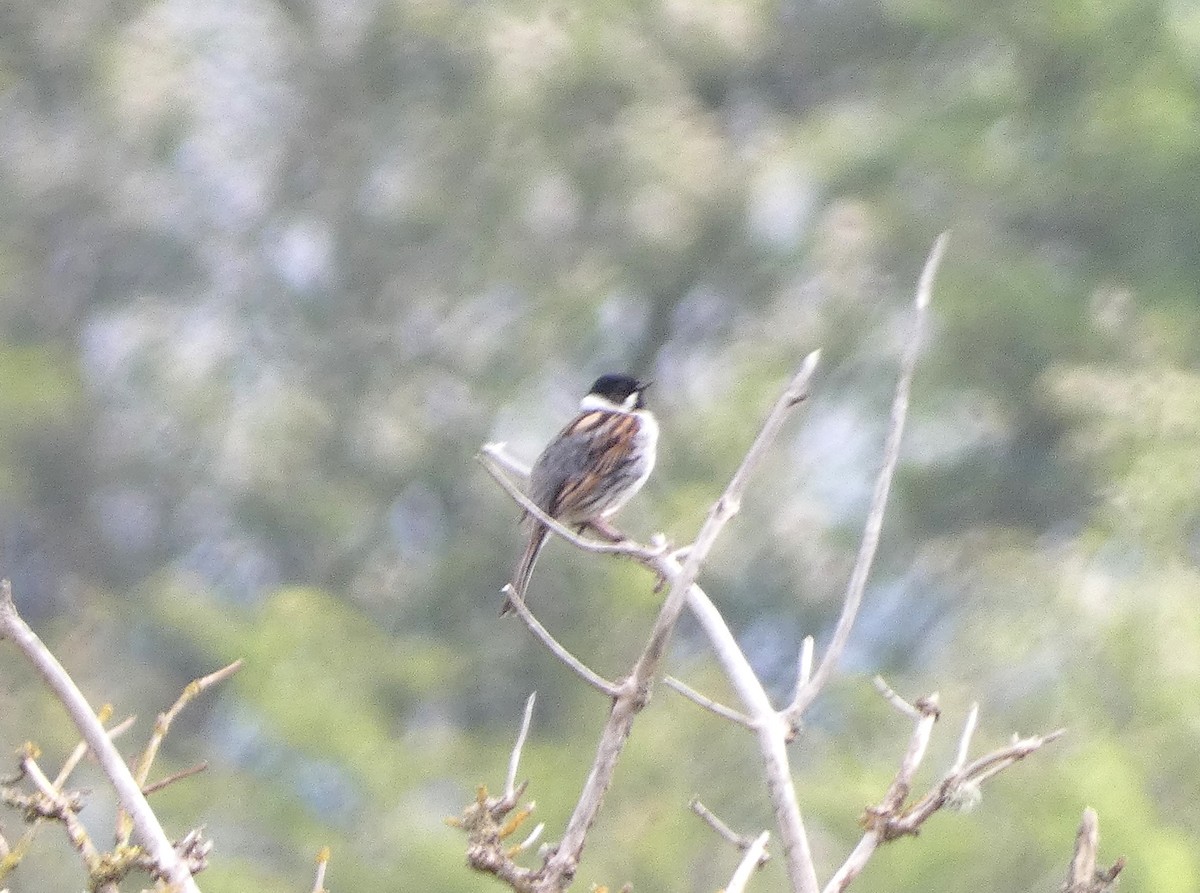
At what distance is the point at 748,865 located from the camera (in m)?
1.98

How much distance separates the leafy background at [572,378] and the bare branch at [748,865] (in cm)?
532

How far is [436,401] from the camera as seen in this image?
11055 millimetres

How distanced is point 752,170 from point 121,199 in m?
3.78

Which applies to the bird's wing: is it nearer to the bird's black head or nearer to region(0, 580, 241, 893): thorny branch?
the bird's black head

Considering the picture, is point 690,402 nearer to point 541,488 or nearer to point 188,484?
point 188,484

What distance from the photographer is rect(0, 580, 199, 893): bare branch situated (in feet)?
5.61

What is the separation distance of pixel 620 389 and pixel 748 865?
3676 millimetres

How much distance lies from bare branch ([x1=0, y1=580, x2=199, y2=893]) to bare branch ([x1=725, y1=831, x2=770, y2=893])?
489mm

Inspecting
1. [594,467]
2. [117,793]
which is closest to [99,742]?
[117,793]

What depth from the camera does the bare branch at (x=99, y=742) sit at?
1.71 m

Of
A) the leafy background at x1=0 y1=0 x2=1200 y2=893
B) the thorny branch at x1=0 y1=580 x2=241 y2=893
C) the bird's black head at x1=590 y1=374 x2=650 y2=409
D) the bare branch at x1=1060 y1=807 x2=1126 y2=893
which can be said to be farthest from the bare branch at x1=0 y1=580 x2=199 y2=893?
the leafy background at x1=0 y1=0 x2=1200 y2=893

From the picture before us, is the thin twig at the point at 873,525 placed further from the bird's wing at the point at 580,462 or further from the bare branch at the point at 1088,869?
the bird's wing at the point at 580,462

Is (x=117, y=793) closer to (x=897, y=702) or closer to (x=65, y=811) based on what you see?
(x=65, y=811)

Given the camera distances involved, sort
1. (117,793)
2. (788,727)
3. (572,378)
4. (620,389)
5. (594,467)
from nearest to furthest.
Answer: (117,793) → (788,727) → (594,467) → (620,389) → (572,378)
